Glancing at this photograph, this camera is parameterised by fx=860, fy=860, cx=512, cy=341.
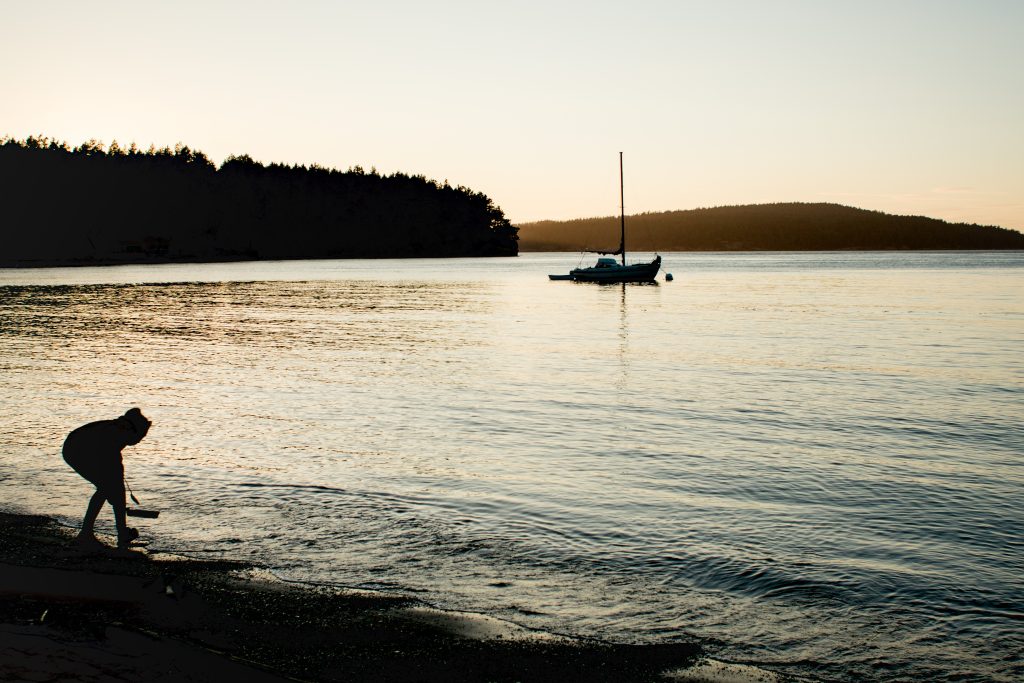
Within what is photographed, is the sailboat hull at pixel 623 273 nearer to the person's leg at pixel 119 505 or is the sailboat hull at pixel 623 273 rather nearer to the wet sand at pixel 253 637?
the person's leg at pixel 119 505

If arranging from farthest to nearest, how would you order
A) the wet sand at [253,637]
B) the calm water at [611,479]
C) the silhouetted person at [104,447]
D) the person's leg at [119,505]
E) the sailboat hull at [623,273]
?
1. the sailboat hull at [623,273]
2. the person's leg at [119,505]
3. the silhouetted person at [104,447]
4. the calm water at [611,479]
5. the wet sand at [253,637]

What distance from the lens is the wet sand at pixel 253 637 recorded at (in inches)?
251

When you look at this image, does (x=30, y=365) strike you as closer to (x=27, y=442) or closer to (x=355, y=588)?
(x=27, y=442)

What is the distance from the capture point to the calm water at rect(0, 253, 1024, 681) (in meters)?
8.09

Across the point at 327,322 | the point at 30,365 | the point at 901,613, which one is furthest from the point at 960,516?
the point at 327,322

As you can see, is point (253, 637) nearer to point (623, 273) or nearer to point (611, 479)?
point (611, 479)

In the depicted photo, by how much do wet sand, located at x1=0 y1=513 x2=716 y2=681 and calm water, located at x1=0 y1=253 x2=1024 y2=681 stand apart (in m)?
0.54

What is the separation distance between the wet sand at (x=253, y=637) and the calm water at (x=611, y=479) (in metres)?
0.54

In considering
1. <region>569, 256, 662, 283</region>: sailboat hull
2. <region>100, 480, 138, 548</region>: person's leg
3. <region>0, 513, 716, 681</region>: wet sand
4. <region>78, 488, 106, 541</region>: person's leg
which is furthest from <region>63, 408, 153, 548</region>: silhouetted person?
<region>569, 256, 662, 283</region>: sailboat hull

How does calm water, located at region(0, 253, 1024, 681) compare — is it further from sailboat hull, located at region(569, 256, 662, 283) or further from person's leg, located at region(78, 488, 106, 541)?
sailboat hull, located at region(569, 256, 662, 283)

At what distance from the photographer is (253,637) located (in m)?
6.97

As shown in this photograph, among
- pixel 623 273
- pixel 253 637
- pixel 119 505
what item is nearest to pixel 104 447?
pixel 119 505

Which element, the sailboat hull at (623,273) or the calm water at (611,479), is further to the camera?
the sailboat hull at (623,273)

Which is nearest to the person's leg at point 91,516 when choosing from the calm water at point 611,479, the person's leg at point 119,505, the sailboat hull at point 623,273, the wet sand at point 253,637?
the person's leg at point 119,505
